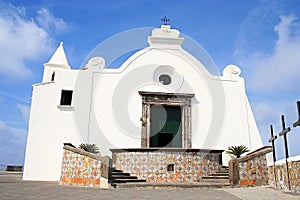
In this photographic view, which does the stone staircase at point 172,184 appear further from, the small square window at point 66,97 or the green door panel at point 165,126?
the small square window at point 66,97

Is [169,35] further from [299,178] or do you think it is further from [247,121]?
[299,178]

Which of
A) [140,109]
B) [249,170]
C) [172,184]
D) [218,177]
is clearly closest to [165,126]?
[140,109]

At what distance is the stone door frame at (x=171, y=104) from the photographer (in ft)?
46.7

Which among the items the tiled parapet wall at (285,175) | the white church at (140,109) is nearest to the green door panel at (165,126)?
the white church at (140,109)

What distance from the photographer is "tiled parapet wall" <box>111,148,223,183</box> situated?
10508 millimetres

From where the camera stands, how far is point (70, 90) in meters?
14.6

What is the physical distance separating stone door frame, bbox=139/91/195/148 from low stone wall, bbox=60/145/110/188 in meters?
4.33

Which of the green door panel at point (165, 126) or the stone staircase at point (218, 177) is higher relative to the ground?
the green door panel at point (165, 126)

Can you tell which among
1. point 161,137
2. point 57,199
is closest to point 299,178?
point 57,199

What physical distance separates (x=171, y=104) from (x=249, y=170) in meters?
6.32

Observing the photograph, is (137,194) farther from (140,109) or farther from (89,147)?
(140,109)

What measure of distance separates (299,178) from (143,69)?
34.2ft

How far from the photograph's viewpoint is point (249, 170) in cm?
929

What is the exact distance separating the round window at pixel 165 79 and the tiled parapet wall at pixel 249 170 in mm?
7049
